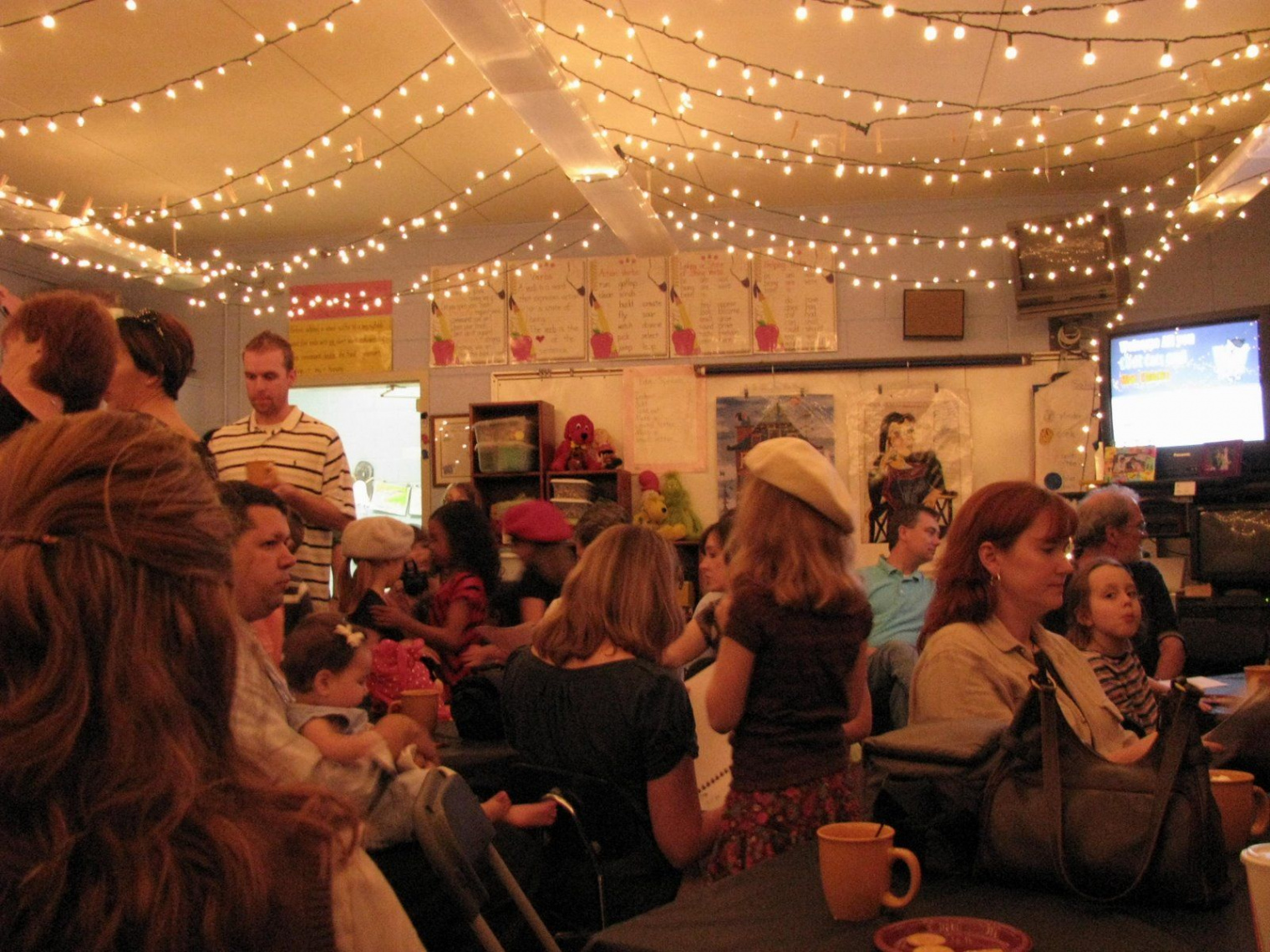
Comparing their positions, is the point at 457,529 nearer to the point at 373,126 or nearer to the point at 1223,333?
the point at 373,126

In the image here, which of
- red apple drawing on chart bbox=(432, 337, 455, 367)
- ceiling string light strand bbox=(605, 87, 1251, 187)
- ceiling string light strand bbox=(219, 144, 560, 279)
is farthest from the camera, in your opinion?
red apple drawing on chart bbox=(432, 337, 455, 367)

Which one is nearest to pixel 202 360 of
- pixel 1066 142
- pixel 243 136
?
pixel 243 136

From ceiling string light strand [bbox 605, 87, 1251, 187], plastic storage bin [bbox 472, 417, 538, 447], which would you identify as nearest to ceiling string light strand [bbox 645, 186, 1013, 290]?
ceiling string light strand [bbox 605, 87, 1251, 187]

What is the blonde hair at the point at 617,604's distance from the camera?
2496 millimetres

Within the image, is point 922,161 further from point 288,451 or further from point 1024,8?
point 288,451

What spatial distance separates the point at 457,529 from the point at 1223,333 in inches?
155

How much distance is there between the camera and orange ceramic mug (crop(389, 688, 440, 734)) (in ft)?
9.34

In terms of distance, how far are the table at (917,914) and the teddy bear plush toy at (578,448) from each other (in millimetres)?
5682

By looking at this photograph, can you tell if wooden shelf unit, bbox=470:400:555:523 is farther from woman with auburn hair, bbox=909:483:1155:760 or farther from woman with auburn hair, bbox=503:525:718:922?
woman with auburn hair, bbox=909:483:1155:760

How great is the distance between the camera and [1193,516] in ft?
17.3

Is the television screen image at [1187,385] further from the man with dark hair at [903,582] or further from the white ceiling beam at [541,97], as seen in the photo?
the white ceiling beam at [541,97]

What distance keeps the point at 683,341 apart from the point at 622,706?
5203mm

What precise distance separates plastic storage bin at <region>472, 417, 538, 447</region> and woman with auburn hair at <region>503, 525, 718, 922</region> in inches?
177

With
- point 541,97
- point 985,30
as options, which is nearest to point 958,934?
point 541,97
